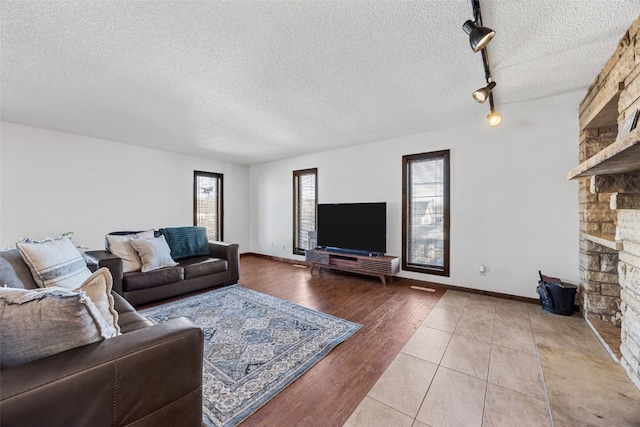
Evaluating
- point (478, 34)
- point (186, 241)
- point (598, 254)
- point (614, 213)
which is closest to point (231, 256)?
point (186, 241)

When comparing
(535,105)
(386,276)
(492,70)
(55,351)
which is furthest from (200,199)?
(535,105)

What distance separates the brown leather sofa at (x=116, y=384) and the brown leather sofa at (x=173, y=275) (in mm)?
2116

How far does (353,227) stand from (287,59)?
2964 mm

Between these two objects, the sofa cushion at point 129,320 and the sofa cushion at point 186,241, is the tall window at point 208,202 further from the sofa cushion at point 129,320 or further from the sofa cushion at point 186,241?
the sofa cushion at point 129,320

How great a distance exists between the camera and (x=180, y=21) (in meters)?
1.61

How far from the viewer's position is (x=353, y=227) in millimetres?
4426

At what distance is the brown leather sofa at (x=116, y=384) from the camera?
80 cm

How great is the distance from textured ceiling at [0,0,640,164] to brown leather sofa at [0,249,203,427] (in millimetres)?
1861

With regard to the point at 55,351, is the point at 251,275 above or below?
below

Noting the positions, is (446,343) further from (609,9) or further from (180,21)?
(180,21)

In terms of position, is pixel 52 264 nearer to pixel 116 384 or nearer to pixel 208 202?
pixel 116 384

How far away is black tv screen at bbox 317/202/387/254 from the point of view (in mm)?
4129

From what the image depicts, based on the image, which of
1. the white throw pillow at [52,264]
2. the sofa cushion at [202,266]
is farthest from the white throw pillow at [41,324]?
the sofa cushion at [202,266]

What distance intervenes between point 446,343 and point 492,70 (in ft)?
8.01
